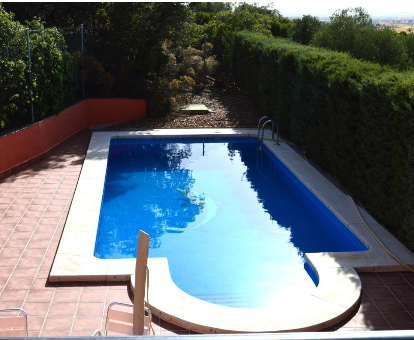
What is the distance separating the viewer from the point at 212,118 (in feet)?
55.8

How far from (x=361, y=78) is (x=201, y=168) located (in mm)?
5049

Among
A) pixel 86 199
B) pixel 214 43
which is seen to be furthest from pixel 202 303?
pixel 214 43

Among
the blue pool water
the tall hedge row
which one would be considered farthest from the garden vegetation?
the blue pool water

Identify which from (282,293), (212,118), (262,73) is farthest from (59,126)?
(282,293)

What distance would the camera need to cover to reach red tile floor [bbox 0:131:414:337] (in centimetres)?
→ 583

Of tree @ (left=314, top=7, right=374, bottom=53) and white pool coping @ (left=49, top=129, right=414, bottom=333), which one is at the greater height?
tree @ (left=314, top=7, right=374, bottom=53)

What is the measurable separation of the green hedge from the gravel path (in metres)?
2.71

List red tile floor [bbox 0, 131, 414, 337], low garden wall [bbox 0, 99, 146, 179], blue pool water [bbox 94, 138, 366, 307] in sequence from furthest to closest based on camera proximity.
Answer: low garden wall [bbox 0, 99, 146, 179], blue pool water [bbox 94, 138, 366, 307], red tile floor [bbox 0, 131, 414, 337]

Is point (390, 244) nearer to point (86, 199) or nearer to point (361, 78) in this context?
point (361, 78)

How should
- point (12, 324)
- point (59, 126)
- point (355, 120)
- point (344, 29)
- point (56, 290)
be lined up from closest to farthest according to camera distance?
point (12, 324) < point (56, 290) < point (355, 120) < point (59, 126) < point (344, 29)

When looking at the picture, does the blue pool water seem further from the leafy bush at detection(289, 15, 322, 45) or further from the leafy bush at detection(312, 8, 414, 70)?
the leafy bush at detection(289, 15, 322, 45)

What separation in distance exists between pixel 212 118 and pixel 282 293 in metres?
10.3

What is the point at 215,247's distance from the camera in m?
8.65

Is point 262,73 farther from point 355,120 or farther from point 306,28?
point 355,120
